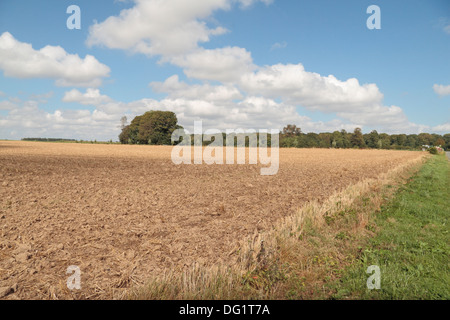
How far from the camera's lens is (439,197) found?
470 inches

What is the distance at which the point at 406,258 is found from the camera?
19.1 feet

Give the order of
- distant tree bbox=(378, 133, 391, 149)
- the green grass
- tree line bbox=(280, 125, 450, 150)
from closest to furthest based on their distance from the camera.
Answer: the green grass
tree line bbox=(280, 125, 450, 150)
distant tree bbox=(378, 133, 391, 149)

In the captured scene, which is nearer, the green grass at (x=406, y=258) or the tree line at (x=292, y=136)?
the green grass at (x=406, y=258)

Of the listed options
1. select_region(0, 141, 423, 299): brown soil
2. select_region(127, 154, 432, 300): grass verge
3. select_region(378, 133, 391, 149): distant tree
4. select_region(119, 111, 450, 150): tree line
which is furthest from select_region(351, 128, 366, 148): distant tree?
select_region(127, 154, 432, 300): grass verge

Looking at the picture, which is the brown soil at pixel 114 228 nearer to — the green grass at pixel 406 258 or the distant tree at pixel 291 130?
the green grass at pixel 406 258

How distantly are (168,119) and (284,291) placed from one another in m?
101

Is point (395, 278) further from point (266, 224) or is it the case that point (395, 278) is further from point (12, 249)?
point (12, 249)

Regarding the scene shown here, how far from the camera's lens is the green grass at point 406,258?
15.0 feet

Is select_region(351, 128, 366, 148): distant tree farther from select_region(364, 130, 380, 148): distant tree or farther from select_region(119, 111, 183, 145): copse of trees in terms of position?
select_region(119, 111, 183, 145): copse of trees

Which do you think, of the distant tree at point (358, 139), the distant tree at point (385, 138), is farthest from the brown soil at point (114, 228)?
the distant tree at point (385, 138)

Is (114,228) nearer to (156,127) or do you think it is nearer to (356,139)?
Result: (156,127)

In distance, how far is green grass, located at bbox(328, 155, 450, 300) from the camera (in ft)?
15.0

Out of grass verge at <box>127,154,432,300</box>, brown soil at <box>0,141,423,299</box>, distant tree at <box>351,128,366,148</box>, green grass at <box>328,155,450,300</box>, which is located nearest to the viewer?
grass verge at <box>127,154,432,300</box>
